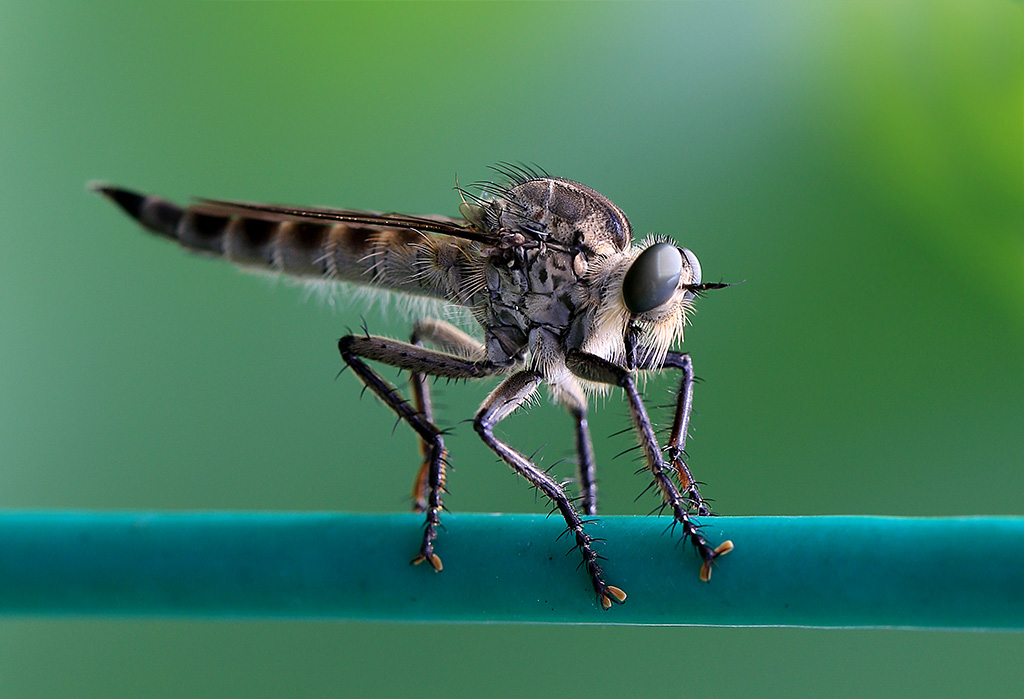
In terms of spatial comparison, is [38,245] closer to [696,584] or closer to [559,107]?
[559,107]

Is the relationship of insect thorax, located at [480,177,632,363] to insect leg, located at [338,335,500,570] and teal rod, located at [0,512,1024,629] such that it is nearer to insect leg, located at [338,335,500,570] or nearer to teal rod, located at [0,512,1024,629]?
insect leg, located at [338,335,500,570]

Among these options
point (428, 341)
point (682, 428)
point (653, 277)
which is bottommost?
point (682, 428)

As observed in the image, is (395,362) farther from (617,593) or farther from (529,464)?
(617,593)

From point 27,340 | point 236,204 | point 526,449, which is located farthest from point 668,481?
point 27,340

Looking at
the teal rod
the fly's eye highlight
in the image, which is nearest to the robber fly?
the fly's eye highlight

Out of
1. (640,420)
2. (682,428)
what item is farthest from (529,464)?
(682,428)

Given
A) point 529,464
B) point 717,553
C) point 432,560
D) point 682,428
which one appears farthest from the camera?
point 682,428
